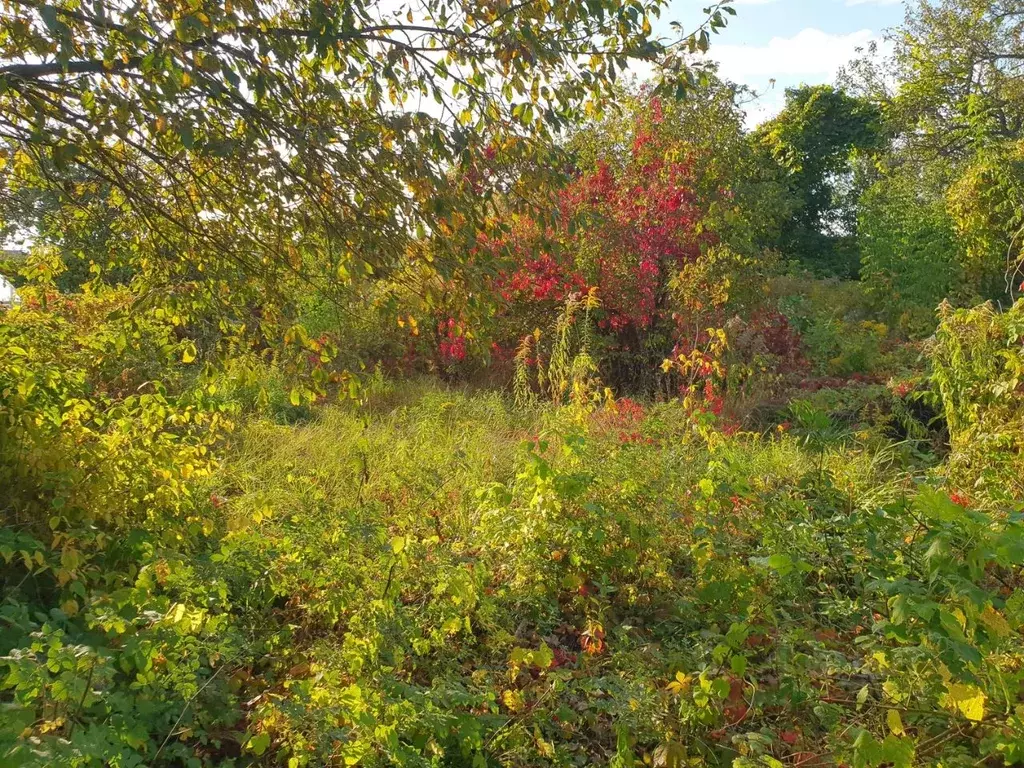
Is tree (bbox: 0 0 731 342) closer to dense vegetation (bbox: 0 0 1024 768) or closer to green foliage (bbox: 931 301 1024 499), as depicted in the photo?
dense vegetation (bbox: 0 0 1024 768)

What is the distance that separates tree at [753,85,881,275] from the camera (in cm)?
1897

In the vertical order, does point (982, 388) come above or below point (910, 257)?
below

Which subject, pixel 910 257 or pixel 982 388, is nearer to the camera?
pixel 982 388

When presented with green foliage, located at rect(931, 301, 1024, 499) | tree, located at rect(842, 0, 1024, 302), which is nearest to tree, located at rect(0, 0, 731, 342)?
green foliage, located at rect(931, 301, 1024, 499)

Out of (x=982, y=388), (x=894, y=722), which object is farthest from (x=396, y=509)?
(x=982, y=388)

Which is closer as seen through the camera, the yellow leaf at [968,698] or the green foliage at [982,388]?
the yellow leaf at [968,698]

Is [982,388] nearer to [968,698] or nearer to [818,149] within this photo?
[968,698]

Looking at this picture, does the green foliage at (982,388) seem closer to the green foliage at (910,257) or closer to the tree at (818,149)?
the green foliage at (910,257)

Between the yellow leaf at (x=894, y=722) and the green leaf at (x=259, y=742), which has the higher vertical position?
the yellow leaf at (x=894, y=722)

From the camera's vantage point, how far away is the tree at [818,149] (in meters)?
19.0

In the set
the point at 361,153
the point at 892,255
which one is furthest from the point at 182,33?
the point at 892,255

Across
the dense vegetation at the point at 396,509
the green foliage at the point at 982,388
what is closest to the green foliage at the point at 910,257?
the green foliage at the point at 982,388

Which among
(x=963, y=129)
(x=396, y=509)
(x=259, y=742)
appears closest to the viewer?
(x=259, y=742)

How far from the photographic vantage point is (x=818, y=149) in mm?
19531
